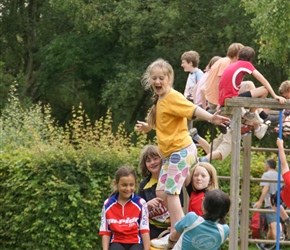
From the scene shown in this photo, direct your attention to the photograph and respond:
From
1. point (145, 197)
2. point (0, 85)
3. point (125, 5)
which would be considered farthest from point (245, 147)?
point (0, 85)

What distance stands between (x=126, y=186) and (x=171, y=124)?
659 millimetres

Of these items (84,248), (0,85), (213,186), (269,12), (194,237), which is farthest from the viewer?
(0,85)

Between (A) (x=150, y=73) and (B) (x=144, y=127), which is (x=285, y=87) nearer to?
(B) (x=144, y=127)

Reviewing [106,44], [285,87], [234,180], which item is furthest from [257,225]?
[106,44]

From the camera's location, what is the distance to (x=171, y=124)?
23.7ft

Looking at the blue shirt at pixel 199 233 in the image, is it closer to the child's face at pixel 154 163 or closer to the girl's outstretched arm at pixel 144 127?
the child's face at pixel 154 163

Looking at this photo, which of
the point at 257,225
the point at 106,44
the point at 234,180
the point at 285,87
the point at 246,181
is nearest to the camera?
the point at 234,180

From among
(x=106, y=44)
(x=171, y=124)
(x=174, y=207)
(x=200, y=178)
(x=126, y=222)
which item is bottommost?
(x=126, y=222)

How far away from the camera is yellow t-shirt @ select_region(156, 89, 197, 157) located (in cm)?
714

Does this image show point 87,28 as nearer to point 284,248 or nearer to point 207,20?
point 207,20

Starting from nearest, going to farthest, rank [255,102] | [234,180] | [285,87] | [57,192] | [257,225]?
1. [255,102]
2. [234,180]
3. [285,87]
4. [57,192]
5. [257,225]

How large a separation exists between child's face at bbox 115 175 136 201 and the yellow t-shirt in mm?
376

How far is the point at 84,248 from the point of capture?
14266 millimetres

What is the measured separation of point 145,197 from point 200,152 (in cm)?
670
